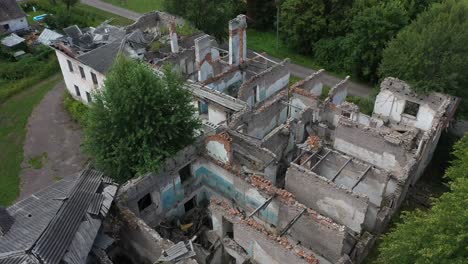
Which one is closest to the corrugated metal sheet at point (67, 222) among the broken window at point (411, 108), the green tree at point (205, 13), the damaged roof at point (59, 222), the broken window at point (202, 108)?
the damaged roof at point (59, 222)

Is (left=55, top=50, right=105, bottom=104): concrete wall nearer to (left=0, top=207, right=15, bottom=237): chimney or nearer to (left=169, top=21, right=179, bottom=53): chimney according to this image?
(left=169, top=21, right=179, bottom=53): chimney

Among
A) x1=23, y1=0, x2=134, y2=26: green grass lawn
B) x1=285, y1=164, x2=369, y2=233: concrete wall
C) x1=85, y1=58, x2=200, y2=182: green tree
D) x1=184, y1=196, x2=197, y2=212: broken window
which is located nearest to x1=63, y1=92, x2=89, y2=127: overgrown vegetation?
x1=85, y1=58, x2=200, y2=182: green tree

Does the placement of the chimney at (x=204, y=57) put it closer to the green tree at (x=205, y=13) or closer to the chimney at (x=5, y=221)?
the green tree at (x=205, y=13)

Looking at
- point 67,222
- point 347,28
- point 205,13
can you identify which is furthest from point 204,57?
point 67,222

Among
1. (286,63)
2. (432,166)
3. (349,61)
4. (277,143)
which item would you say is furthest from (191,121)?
(349,61)

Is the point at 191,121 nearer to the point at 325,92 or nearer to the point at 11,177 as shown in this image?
the point at 11,177

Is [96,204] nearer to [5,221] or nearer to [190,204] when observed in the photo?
[5,221]
